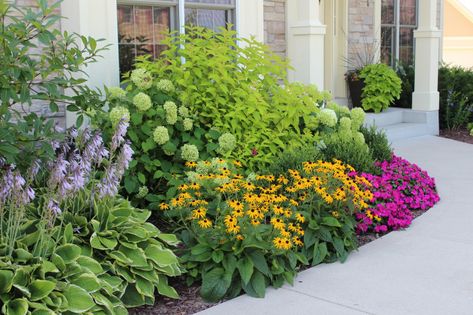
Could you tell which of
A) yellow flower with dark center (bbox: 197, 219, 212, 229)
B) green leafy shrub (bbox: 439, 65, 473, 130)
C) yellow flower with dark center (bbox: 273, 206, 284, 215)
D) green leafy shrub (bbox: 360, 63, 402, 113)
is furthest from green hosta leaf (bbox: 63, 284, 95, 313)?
green leafy shrub (bbox: 439, 65, 473, 130)

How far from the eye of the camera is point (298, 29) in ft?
24.1

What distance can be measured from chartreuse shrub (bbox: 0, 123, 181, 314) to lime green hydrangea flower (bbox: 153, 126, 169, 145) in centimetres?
81

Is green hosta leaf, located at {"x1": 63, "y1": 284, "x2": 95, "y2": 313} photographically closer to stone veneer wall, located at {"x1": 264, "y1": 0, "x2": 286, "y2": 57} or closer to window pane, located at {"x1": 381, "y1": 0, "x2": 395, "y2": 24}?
stone veneer wall, located at {"x1": 264, "y1": 0, "x2": 286, "y2": 57}

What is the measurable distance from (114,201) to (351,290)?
5.27ft

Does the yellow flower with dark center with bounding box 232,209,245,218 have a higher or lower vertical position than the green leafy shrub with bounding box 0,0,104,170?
lower

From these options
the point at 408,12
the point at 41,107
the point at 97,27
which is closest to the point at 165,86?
the point at 97,27

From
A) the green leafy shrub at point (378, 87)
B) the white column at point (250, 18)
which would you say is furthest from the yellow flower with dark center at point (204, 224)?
the green leafy shrub at point (378, 87)

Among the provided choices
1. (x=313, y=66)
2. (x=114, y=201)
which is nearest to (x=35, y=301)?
(x=114, y=201)

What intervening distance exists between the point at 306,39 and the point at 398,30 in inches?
188

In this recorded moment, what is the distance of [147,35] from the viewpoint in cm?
621

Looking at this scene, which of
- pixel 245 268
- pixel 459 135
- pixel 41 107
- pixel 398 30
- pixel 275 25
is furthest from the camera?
pixel 398 30

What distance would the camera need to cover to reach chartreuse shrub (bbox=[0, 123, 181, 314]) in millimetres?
3139

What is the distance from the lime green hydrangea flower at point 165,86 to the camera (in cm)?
527

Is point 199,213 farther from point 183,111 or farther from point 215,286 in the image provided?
point 183,111
